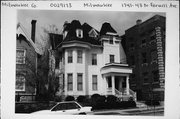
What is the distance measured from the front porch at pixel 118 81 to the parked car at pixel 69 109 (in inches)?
25.2

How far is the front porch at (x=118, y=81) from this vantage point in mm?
6310

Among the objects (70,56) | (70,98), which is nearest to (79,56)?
(70,56)

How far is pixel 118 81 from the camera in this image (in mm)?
6348

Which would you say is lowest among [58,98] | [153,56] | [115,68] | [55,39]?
[58,98]

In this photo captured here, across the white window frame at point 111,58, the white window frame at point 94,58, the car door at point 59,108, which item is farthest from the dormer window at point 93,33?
the car door at point 59,108

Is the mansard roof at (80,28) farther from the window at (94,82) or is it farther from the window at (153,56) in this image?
the window at (153,56)

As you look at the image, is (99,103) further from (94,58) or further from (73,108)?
(94,58)

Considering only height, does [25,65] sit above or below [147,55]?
below

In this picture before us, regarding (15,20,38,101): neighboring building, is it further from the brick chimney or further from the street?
the street

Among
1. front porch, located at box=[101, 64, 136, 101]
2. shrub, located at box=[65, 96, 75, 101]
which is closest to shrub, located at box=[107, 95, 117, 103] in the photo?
front porch, located at box=[101, 64, 136, 101]

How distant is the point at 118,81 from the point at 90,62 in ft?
2.50

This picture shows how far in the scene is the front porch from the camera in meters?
6.31

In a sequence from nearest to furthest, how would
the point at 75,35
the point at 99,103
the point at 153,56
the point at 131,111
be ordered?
1. the point at 131,111
2. the point at 99,103
3. the point at 153,56
4. the point at 75,35

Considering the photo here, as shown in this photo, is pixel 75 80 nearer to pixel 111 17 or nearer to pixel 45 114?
pixel 45 114
